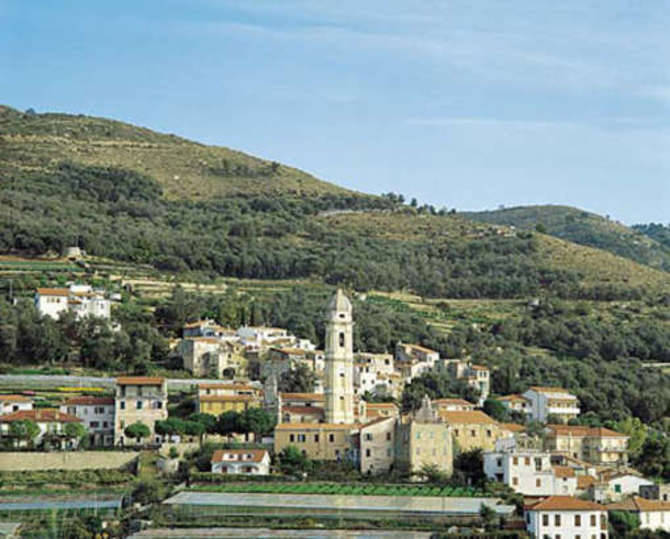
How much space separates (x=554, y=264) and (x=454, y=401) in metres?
40.7

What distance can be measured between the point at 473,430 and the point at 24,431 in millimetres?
17653

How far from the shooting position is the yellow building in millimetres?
52844

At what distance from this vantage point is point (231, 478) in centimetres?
4912

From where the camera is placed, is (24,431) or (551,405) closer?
(24,431)

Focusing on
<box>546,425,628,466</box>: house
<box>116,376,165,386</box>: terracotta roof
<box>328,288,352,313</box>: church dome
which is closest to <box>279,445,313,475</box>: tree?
<box>116,376,165,386</box>: terracotta roof

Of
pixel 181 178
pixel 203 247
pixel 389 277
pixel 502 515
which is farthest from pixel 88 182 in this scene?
pixel 502 515

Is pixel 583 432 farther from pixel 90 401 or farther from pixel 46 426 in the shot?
pixel 46 426

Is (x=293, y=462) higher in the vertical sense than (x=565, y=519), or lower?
higher

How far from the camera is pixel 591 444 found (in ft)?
190

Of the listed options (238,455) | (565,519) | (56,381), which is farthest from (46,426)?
(565,519)

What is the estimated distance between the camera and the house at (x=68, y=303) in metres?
68.0

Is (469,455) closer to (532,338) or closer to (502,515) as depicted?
(502,515)

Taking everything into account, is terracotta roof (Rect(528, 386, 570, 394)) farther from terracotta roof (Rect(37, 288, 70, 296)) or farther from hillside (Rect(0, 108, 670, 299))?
terracotta roof (Rect(37, 288, 70, 296))

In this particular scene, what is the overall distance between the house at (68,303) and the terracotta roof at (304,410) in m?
14.5
